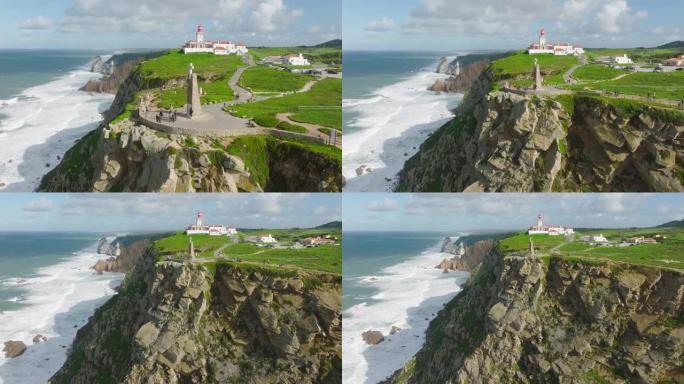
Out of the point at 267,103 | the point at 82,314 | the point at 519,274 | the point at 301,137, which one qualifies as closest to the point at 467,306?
the point at 519,274

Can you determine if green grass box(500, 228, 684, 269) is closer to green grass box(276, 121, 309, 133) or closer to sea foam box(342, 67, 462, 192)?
sea foam box(342, 67, 462, 192)

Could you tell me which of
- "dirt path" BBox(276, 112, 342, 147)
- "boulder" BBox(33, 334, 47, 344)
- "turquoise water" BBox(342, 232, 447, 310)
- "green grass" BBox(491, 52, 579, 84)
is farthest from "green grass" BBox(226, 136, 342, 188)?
"boulder" BBox(33, 334, 47, 344)

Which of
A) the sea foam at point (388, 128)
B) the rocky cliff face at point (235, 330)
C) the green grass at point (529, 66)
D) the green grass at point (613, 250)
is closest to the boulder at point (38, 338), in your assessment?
the rocky cliff face at point (235, 330)

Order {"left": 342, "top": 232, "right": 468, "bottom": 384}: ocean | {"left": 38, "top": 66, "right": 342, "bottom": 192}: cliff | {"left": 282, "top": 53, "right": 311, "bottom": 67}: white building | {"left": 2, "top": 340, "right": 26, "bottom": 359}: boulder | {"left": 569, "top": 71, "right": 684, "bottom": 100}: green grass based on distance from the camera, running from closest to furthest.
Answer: {"left": 38, "top": 66, "right": 342, "bottom": 192}: cliff, {"left": 342, "top": 232, "right": 468, "bottom": 384}: ocean, {"left": 569, "top": 71, "right": 684, "bottom": 100}: green grass, {"left": 2, "top": 340, "right": 26, "bottom": 359}: boulder, {"left": 282, "top": 53, "right": 311, "bottom": 67}: white building

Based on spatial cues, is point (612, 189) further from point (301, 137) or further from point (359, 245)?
point (359, 245)

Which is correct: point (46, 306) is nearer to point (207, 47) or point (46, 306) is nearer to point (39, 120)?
point (39, 120)

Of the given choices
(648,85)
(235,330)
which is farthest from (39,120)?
(648,85)

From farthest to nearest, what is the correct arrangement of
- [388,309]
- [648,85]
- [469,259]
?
[469,259], [388,309], [648,85]
